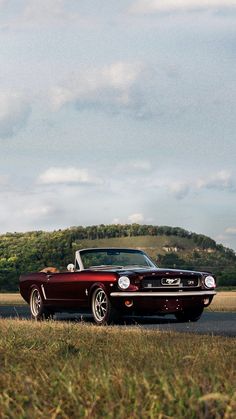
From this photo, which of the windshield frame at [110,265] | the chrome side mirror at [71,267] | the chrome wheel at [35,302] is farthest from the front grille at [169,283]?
the chrome wheel at [35,302]

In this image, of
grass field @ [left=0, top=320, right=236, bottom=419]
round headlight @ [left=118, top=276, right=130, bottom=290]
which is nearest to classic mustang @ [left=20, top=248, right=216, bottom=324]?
round headlight @ [left=118, top=276, right=130, bottom=290]

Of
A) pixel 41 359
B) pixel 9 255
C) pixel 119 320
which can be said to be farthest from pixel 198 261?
pixel 41 359

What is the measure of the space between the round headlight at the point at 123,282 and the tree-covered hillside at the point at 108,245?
30.3 metres

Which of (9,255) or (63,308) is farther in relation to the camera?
(9,255)

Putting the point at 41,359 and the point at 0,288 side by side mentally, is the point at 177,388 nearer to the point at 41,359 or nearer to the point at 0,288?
the point at 41,359

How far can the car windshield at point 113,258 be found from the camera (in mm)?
17880

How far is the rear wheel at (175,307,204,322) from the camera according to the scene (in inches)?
706

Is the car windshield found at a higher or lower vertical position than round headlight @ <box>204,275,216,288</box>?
higher

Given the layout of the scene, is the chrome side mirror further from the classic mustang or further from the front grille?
the front grille

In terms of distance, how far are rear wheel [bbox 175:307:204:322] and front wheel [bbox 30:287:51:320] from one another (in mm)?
2855

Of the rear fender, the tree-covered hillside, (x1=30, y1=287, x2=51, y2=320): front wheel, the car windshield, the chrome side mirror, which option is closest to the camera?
the rear fender

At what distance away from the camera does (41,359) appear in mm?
9133

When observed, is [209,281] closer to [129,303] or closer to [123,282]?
[129,303]

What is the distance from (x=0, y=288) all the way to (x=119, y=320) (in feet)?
118
